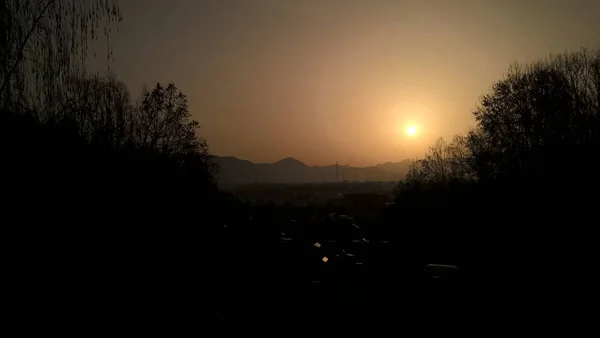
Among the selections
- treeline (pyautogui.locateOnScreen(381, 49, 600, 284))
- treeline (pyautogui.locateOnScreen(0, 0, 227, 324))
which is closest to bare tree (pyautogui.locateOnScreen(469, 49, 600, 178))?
treeline (pyautogui.locateOnScreen(381, 49, 600, 284))

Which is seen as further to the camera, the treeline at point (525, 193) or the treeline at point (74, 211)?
the treeline at point (525, 193)

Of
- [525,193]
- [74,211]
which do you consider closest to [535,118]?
[525,193]

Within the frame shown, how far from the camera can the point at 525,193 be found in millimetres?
24406

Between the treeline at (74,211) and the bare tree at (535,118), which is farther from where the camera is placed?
the bare tree at (535,118)

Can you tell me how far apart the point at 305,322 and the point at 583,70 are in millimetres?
31377

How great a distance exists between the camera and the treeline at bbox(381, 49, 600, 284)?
19.6m

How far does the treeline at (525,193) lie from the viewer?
19578 mm

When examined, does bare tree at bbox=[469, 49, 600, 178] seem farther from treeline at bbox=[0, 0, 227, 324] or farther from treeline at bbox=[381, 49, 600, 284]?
treeline at bbox=[0, 0, 227, 324]

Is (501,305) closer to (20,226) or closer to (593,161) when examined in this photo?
(593,161)

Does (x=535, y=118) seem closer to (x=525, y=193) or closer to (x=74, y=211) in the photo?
(x=525, y=193)

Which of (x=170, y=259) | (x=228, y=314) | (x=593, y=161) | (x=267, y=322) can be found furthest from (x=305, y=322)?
(x=593, y=161)

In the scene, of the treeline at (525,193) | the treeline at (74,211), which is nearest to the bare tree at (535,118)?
the treeline at (525,193)

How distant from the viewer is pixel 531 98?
34.5 metres

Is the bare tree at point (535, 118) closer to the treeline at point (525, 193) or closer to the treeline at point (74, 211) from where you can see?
the treeline at point (525, 193)
